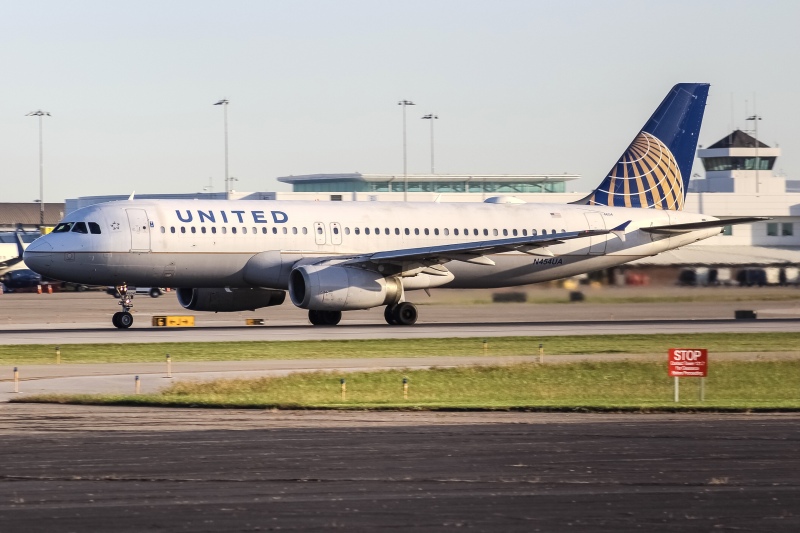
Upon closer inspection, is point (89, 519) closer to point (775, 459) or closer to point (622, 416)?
point (775, 459)

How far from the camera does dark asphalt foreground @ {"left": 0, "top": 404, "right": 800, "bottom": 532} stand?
1370 centimetres

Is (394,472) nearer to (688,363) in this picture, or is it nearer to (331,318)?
(688,363)

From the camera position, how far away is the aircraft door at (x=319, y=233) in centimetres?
5072

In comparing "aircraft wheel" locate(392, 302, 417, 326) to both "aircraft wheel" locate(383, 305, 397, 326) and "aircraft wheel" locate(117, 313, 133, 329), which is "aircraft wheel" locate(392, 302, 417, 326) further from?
"aircraft wheel" locate(117, 313, 133, 329)

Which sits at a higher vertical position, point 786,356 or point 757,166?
point 757,166

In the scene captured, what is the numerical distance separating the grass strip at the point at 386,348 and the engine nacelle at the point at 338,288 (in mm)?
4897

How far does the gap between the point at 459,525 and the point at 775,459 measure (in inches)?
259

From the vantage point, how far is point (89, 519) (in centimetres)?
1355

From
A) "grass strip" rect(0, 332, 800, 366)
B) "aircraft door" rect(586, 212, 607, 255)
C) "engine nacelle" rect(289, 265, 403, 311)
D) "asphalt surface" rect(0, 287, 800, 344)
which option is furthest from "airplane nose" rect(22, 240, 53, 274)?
"aircraft door" rect(586, 212, 607, 255)

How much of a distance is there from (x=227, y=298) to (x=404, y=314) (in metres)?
7.08

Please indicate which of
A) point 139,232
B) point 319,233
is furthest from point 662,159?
point 139,232

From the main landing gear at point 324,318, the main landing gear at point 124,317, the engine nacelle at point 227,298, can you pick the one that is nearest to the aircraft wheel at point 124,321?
the main landing gear at point 124,317

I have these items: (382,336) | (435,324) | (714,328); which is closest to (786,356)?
(714,328)

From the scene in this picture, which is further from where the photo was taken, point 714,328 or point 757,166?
point 757,166
